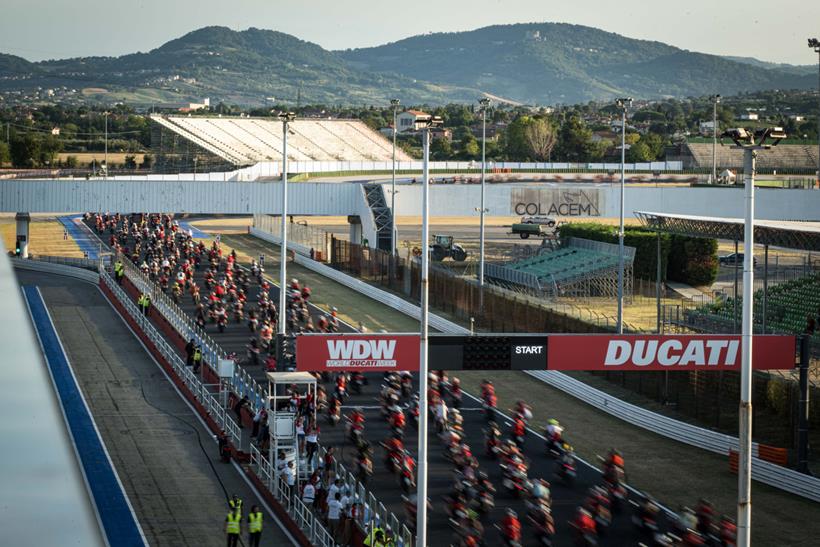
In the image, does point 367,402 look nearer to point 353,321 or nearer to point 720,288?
point 353,321

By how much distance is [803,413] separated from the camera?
2505cm

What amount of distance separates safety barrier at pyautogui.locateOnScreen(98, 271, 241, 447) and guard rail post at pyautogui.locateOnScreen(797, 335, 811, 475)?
12841 mm

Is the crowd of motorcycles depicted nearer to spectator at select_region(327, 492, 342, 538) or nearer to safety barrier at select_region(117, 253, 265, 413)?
safety barrier at select_region(117, 253, 265, 413)

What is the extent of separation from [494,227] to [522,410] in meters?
67.0

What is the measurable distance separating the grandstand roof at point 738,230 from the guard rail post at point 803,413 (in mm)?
8609

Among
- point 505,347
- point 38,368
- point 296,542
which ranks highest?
point 38,368

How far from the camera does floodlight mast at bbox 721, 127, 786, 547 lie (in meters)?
13.6

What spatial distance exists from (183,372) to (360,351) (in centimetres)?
1312

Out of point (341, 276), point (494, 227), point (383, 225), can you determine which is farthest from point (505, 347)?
point (494, 227)

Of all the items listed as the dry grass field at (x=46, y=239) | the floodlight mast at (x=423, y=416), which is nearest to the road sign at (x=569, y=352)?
the floodlight mast at (x=423, y=416)

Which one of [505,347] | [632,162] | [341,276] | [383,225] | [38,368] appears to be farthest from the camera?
[632,162]

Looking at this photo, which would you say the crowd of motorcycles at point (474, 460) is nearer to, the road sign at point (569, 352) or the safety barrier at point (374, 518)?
the safety barrier at point (374, 518)

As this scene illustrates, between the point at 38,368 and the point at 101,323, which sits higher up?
the point at 38,368

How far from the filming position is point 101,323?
162 feet
